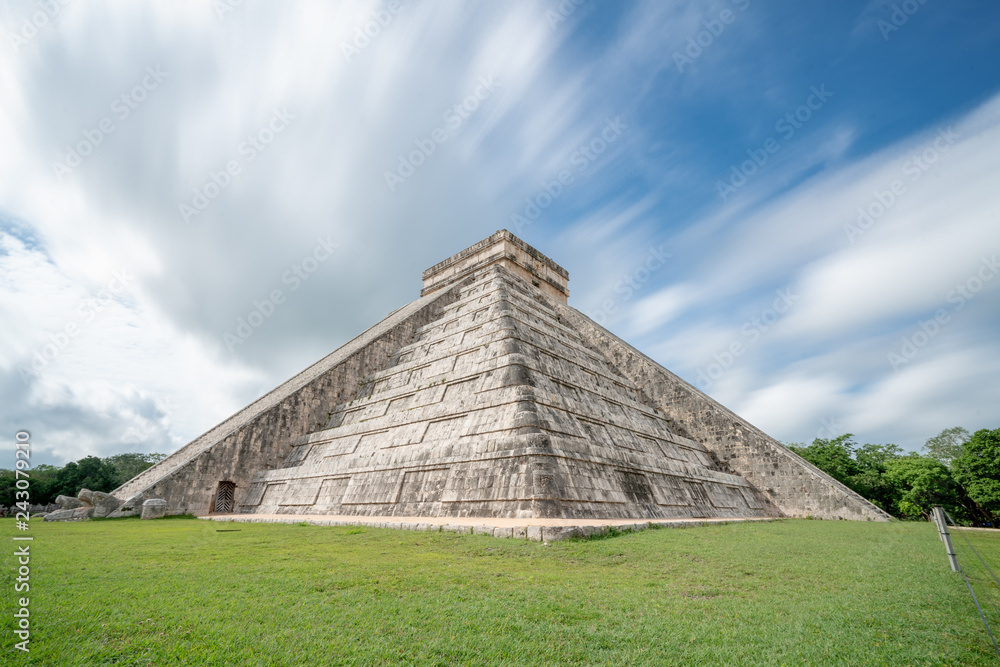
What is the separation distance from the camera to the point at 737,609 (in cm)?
344

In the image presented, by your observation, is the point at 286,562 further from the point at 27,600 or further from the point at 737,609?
the point at 737,609

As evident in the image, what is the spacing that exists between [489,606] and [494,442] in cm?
537

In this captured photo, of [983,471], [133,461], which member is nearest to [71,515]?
[983,471]

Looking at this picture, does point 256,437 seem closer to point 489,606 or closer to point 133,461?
point 489,606

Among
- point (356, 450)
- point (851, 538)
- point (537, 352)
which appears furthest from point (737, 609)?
point (356, 450)

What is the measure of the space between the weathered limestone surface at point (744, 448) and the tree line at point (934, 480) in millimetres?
9059

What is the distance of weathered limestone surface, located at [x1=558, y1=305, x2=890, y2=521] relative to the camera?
1186 centimetres

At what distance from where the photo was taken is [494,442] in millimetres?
8711

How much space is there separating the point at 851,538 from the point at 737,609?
225 inches

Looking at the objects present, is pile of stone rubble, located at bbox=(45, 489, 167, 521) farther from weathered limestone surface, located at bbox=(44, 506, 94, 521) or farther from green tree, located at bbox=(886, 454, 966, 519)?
green tree, located at bbox=(886, 454, 966, 519)

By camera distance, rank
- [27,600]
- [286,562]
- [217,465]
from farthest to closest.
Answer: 1. [217,465]
2. [286,562]
3. [27,600]

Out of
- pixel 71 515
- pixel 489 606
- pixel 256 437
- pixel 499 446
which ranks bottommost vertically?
pixel 489 606

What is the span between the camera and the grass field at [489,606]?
2.60 m

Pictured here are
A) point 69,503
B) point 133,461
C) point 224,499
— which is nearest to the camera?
point 69,503
